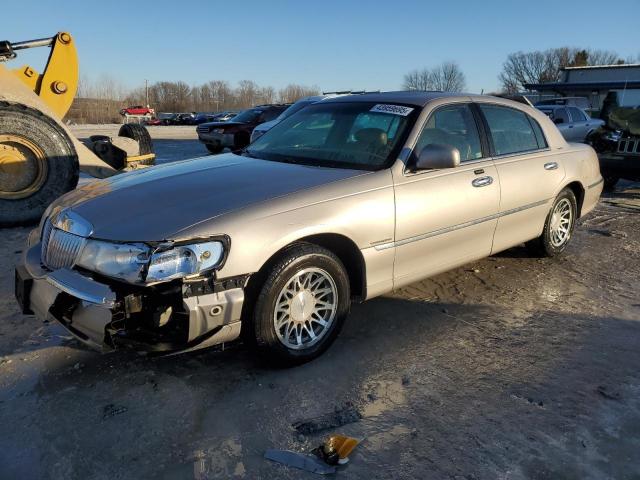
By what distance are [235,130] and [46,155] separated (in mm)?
10146

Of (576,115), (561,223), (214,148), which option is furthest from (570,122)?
(214,148)

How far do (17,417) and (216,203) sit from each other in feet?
5.04

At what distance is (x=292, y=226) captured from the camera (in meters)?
2.97

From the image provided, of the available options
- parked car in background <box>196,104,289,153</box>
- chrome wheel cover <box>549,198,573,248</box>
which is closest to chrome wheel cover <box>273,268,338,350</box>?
chrome wheel cover <box>549,198,573,248</box>

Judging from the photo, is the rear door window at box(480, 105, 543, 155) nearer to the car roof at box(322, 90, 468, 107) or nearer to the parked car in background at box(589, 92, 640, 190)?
the car roof at box(322, 90, 468, 107)

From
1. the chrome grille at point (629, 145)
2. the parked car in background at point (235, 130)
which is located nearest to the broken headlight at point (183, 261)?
the chrome grille at point (629, 145)

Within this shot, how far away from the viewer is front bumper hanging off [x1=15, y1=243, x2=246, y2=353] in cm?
264

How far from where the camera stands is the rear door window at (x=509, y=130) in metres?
4.49

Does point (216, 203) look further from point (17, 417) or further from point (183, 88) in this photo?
point (183, 88)

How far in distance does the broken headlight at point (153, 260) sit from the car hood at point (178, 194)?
6cm

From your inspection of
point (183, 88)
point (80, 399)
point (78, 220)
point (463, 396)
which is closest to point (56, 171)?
point (78, 220)

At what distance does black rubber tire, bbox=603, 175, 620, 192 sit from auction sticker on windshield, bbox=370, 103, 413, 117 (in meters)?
7.03

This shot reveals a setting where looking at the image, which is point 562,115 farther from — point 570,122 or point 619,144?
point 619,144

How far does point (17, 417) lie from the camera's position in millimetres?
2711
